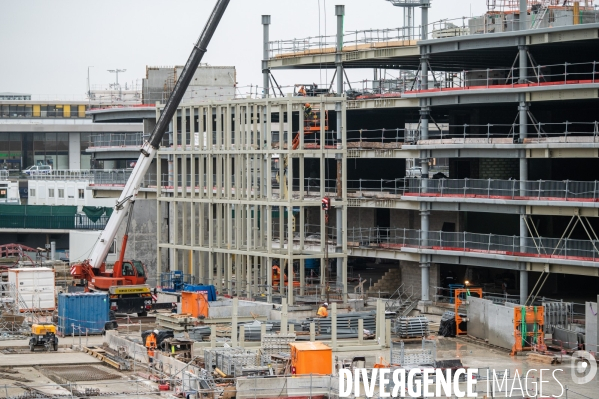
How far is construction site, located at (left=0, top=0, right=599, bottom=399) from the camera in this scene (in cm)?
5200

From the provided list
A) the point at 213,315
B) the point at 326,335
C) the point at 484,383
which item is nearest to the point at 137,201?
the point at 213,315

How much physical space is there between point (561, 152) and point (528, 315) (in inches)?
410

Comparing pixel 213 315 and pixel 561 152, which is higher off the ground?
pixel 561 152

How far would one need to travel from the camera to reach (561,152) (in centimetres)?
6331

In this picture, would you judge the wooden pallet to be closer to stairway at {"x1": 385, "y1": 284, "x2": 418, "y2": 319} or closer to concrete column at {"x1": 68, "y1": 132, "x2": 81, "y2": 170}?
stairway at {"x1": 385, "y1": 284, "x2": 418, "y2": 319}

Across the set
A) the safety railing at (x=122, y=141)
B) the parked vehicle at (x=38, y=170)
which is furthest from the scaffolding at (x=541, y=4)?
the parked vehicle at (x=38, y=170)

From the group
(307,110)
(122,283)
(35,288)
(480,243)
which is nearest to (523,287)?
(480,243)

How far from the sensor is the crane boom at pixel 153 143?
7150 centimetres

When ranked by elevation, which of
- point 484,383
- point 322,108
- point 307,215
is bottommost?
point 484,383

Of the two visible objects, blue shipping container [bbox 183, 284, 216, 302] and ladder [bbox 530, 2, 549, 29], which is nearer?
blue shipping container [bbox 183, 284, 216, 302]

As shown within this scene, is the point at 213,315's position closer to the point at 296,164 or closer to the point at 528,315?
the point at 528,315

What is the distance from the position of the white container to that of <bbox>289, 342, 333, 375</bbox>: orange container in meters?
26.5

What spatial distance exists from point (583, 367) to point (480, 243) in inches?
626

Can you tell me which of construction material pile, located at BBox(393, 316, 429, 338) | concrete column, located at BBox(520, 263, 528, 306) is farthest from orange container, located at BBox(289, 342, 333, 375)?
concrete column, located at BBox(520, 263, 528, 306)
